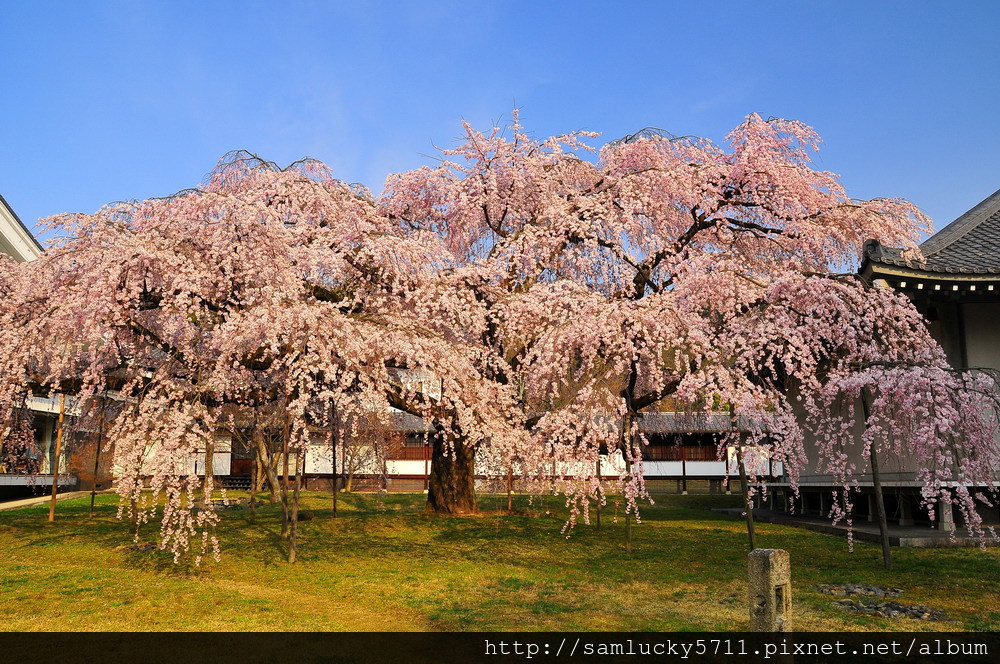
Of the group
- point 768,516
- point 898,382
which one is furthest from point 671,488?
point 898,382

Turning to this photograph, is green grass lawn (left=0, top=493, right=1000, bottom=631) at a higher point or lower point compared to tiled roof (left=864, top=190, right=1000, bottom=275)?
lower

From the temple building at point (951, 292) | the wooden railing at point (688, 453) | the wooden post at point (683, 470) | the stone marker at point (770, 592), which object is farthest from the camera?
the wooden railing at point (688, 453)

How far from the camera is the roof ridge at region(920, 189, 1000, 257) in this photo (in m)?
17.0

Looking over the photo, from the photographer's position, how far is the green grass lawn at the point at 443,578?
9602mm

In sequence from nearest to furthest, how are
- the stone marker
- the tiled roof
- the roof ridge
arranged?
1. the stone marker
2. the tiled roof
3. the roof ridge

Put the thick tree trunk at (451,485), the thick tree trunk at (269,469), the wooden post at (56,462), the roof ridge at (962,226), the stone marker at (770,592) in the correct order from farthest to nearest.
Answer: the thick tree trunk at (269,469) < the thick tree trunk at (451,485) < the wooden post at (56,462) < the roof ridge at (962,226) < the stone marker at (770,592)

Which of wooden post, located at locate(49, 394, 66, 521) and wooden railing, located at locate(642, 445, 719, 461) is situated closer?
wooden post, located at locate(49, 394, 66, 521)

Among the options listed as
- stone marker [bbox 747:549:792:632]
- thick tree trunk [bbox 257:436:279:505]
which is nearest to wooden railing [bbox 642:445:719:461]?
thick tree trunk [bbox 257:436:279:505]

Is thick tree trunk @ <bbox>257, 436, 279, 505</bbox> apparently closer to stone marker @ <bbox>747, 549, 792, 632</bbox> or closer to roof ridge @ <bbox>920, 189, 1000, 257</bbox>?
roof ridge @ <bbox>920, 189, 1000, 257</bbox>

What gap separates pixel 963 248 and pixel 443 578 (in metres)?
13.2

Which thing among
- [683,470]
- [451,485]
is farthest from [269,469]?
[683,470]

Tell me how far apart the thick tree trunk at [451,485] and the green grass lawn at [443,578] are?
0.76m

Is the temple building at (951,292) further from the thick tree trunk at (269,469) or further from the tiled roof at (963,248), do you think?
the thick tree trunk at (269,469)

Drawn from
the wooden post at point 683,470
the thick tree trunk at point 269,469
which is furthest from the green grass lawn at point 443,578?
the wooden post at point 683,470
